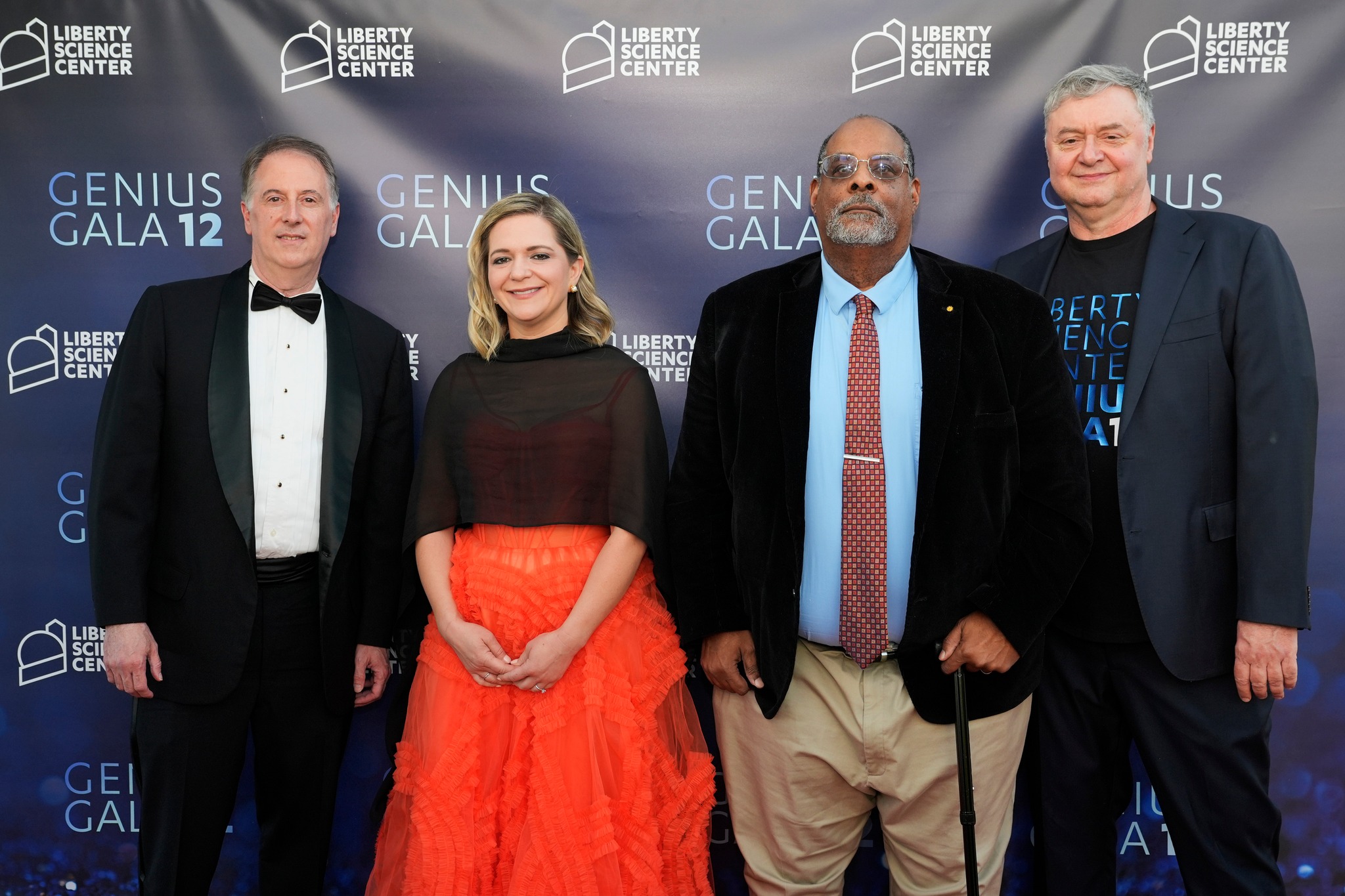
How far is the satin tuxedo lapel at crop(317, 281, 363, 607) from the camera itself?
2375 millimetres

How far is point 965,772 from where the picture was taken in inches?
77.5

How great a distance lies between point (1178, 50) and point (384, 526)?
2.53m

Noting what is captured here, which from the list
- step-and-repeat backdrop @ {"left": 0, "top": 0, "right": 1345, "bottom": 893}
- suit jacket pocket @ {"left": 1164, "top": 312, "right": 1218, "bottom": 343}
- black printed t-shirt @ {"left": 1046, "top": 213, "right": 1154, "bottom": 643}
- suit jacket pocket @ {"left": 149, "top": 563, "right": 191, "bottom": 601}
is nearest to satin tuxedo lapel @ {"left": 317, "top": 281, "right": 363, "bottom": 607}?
suit jacket pocket @ {"left": 149, "top": 563, "right": 191, "bottom": 601}

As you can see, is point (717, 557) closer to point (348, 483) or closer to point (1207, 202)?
point (348, 483)

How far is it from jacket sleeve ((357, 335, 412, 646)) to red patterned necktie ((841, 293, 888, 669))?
1.15 meters

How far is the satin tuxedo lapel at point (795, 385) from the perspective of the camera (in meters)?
2.01

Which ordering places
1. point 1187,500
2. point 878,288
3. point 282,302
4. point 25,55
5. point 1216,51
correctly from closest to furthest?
point 878,288, point 1187,500, point 282,302, point 1216,51, point 25,55

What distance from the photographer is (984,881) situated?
6.92 feet

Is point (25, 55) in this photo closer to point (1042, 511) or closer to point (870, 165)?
point (870, 165)

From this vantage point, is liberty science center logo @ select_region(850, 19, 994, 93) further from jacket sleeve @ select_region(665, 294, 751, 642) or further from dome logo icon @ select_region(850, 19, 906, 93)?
jacket sleeve @ select_region(665, 294, 751, 642)

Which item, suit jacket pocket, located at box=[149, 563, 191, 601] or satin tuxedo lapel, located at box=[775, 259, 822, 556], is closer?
satin tuxedo lapel, located at box=[775, 259, 822, 556]

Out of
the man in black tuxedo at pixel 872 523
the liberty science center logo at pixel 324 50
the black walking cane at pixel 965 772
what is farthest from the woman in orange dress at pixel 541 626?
the liberty science center logo at pixel 324 50

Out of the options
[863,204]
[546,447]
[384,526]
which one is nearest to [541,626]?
[546,447]

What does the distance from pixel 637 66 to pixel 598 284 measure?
2.08 ft
